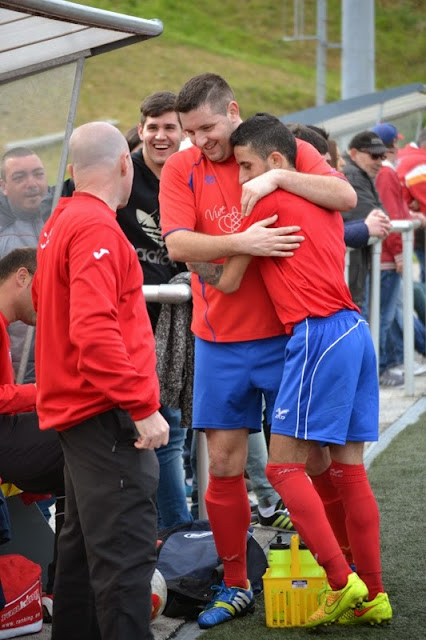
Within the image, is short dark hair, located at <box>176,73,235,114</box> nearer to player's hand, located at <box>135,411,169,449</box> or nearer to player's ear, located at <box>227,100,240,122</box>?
player's ear, located at <box>227,100,240,122</box>

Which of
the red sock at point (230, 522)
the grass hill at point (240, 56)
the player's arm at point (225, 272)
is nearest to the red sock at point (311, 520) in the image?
the red sock at point (230, 522)

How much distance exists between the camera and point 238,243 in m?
4.00

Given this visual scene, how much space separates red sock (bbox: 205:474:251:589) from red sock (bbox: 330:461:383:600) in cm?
39

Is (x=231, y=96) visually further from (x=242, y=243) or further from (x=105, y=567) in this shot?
(x=105, y=567)

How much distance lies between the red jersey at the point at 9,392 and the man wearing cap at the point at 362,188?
3271 mm

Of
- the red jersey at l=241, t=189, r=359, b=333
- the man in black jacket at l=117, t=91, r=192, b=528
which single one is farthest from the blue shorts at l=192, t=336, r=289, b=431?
the man in black jacket at l=117, t=91, r=192, b=528

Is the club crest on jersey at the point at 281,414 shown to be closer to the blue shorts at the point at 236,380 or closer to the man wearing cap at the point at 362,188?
the blue shorts at the point at 236,380

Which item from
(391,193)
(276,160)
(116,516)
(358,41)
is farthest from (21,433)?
(358,41)

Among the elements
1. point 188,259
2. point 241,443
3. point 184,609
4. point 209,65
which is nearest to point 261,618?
point 184,609

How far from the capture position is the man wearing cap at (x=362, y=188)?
7.26 m

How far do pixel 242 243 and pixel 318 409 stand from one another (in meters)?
0.64

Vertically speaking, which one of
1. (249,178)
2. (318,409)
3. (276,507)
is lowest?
(276,507)

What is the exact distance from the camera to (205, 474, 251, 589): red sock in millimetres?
4258

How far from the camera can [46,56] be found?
424 cm
